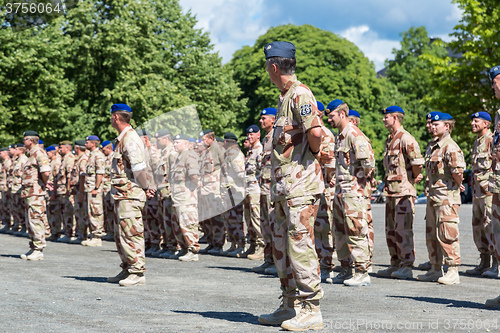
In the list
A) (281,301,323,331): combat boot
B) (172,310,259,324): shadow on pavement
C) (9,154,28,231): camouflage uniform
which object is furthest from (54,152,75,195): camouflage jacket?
(281,301,323,331): combat boot

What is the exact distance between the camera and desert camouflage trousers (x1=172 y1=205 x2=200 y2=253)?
13.4 metres

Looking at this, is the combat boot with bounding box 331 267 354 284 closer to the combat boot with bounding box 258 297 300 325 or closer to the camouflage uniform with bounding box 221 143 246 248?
the combat boot with bounding box 258 297 300 325

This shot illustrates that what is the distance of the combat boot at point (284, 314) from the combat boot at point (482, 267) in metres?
5.48

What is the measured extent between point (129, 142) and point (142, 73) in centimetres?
2958

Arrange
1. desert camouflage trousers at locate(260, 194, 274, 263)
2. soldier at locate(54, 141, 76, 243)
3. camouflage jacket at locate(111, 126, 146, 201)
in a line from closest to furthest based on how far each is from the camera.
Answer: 1. camouflage jacket at locate(111, 126, 146, 201)
2. desert camouflage trousers at locate(260, 194, 274, 263)
3. soldier at locate(54, 141, 76, 243)

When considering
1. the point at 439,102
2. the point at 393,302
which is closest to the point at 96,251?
the point at 393,302

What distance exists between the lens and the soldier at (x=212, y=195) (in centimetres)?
1495

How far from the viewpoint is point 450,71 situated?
33594 millimetres

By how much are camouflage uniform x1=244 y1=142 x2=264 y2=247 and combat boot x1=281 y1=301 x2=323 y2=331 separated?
290 inches

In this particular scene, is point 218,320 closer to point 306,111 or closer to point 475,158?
point 306,111

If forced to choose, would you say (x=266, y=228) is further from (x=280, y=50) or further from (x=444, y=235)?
(x=280, y=50)

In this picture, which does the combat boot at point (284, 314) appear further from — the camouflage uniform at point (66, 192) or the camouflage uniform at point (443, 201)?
the camouflage uniform at point (66, 192)

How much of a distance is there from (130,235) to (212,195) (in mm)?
5702

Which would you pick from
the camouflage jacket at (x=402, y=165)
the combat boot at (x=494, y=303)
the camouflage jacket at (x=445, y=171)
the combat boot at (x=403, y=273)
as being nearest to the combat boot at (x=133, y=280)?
the combat boot at (x=403, y=273)
